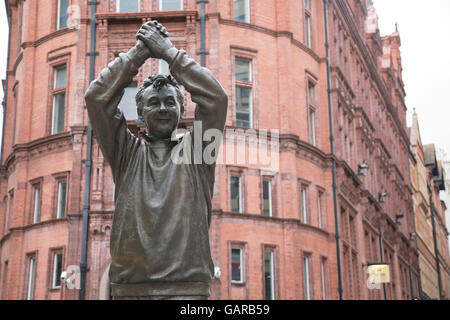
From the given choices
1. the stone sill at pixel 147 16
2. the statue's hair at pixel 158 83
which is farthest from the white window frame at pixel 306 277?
the statue's hair at pixel 158 83

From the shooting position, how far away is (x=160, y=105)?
462 cm

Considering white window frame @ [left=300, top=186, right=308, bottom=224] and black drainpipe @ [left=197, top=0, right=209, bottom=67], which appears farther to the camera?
white window frame @ [left=300, top=186, right=308, bottom=224]

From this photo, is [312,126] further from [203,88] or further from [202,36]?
[203,88]

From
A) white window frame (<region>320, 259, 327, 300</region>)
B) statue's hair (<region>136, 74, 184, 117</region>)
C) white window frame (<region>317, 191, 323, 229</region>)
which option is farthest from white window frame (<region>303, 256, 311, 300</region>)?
statue's hair (<region>136, 74, 184, 117</region>)

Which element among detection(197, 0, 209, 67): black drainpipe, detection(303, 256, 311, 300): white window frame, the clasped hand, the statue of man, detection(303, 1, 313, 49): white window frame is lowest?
the statue of man

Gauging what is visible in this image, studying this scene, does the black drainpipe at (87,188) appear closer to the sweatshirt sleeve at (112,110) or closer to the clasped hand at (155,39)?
the sweatshirt sleeve at (112,110)

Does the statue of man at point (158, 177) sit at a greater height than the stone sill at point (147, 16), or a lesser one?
lesser

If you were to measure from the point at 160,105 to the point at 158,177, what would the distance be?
490 millimetres

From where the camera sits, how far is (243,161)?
95.5 ft

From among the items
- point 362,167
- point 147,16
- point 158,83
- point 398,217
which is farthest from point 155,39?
point 398,217

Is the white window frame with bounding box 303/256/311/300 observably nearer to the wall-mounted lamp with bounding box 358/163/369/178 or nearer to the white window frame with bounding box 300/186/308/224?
the white window frame with bounding box 300/186/308/224

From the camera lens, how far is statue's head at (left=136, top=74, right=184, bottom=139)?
462 cm

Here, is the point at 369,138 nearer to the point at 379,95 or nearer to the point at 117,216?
the point at 379,95

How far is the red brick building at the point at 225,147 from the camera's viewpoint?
1102 inches
